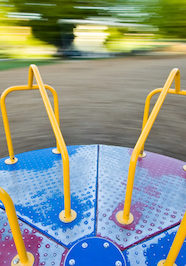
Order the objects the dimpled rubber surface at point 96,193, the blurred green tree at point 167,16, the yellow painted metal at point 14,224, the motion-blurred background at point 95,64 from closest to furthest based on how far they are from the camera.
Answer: the yellow painted metal at point 14,224 → the dimpled rubber surface at point 96,193 → the motion-blurred background at point 95,64 → the blurred green tree at point 167,16

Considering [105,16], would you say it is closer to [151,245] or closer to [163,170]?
[163,170]

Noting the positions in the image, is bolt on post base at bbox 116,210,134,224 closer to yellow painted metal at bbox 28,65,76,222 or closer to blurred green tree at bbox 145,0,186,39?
yellow painted metal at bbox 28,65,76,222

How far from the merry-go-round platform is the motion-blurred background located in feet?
3.39

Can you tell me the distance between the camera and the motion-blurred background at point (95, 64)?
353cm

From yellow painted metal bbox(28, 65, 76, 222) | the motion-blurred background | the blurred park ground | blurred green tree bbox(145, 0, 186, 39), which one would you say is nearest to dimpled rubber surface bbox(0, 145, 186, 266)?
yellow painted metal bbox(28, 65, 76, 222)

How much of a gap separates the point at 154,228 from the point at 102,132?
214 cm

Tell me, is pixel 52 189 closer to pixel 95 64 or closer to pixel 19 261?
pixel 19 261

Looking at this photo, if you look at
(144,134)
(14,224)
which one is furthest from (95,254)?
(144,134)

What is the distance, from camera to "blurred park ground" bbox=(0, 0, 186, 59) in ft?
37.0

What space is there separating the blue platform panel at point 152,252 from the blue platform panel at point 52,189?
289 millimetres

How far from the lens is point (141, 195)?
1824 mm

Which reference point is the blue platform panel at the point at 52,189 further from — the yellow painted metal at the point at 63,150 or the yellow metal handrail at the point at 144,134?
the yellow metal handrail at the point at 144,134

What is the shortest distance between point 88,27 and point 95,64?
4.06 m

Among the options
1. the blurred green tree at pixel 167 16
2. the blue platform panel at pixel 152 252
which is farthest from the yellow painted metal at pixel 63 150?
the blurred green tree at pixel 167 16
